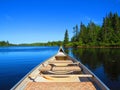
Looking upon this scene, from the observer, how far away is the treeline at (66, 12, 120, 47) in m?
88.1

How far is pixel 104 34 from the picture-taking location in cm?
9019

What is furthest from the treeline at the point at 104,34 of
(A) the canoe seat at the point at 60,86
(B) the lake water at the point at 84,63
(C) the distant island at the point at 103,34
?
(A) the canoe seat at the point at 60,86

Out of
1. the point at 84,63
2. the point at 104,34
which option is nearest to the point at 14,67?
the point at 84,63

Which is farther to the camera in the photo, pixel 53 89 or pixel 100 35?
pixel 100 35

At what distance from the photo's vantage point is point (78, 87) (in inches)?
256

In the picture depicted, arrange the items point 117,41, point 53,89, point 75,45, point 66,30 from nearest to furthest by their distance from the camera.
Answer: point 53,89 → point 117,41 → point 75,45 → point 66,30

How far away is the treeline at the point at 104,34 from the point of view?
289 feet

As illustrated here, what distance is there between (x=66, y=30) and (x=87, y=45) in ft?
68.5

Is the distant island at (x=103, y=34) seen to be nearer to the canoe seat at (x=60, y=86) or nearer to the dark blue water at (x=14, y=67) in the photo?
the dark blue water at (x=14, y=67)

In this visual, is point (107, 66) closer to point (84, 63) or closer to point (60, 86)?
point (84, 63)

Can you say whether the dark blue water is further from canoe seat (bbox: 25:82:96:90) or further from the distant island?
the distant island

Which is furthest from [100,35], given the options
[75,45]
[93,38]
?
[75,45]

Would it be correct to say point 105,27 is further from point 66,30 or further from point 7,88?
point 7,88

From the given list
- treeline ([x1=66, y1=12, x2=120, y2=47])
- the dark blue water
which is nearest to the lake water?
the dark blue water
